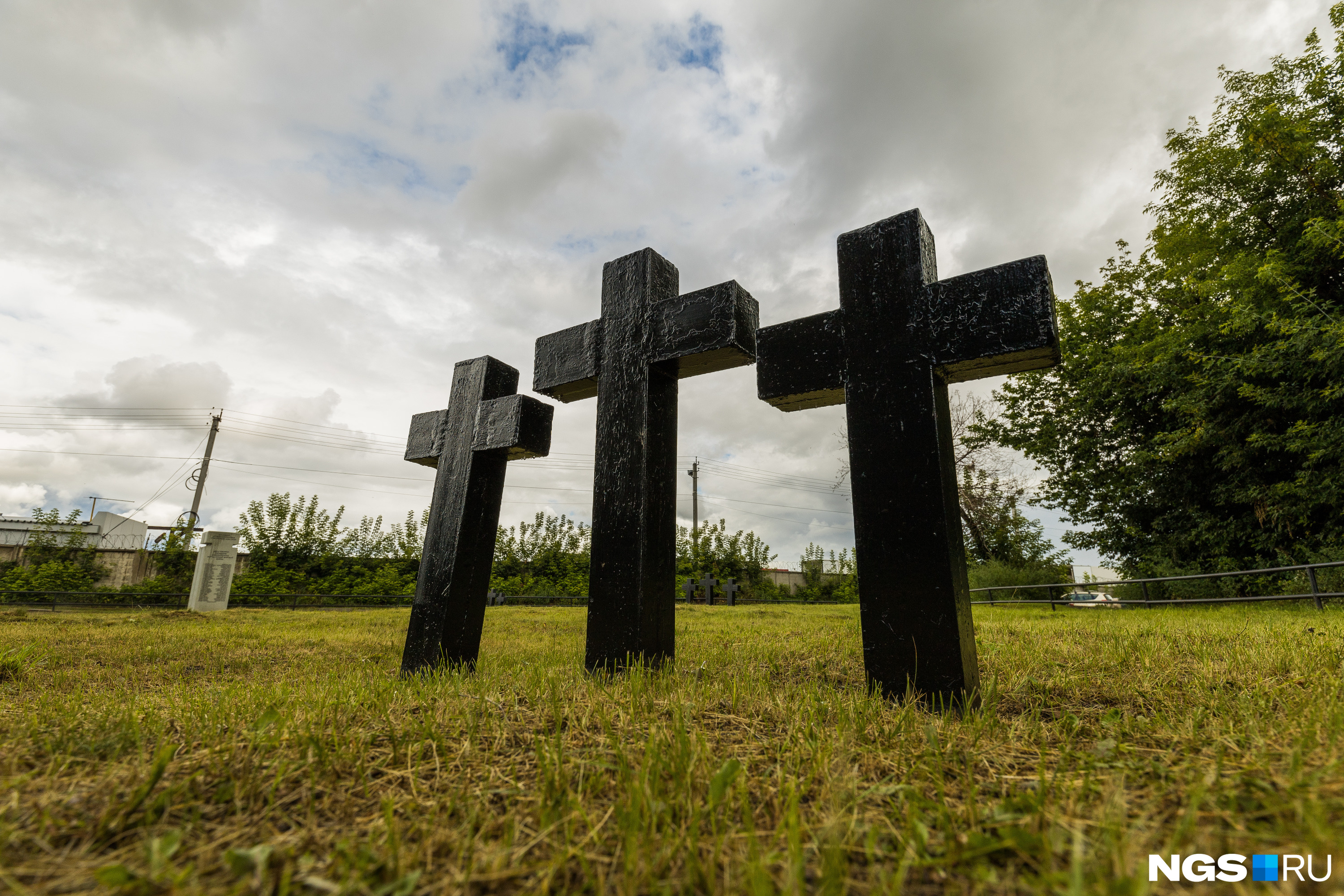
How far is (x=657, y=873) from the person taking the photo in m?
1.08

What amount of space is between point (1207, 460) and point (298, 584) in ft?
80.7

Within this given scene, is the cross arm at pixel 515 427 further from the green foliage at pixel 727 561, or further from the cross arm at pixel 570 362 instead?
the green foliage at pixel 727 561

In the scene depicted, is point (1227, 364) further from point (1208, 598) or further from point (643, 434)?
point (643, 434)

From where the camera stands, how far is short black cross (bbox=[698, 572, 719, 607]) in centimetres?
1856

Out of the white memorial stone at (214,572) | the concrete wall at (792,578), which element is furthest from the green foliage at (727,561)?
the white memorial stone at (214,572)

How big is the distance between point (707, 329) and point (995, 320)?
Answer: 154cm

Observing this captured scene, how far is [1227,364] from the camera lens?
12.5 meters

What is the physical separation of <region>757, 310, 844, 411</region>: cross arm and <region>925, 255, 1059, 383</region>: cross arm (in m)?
0.49

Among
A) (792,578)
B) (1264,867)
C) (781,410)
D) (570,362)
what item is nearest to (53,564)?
(570,362)

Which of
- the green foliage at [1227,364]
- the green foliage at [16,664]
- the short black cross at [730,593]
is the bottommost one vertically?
the green foliage at [16,664]

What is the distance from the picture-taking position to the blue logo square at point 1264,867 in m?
0.97

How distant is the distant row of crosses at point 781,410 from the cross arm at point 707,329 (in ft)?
0.04

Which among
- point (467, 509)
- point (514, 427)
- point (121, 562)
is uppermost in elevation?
point (514, 427)

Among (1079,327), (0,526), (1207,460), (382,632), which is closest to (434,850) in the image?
(382,632)
